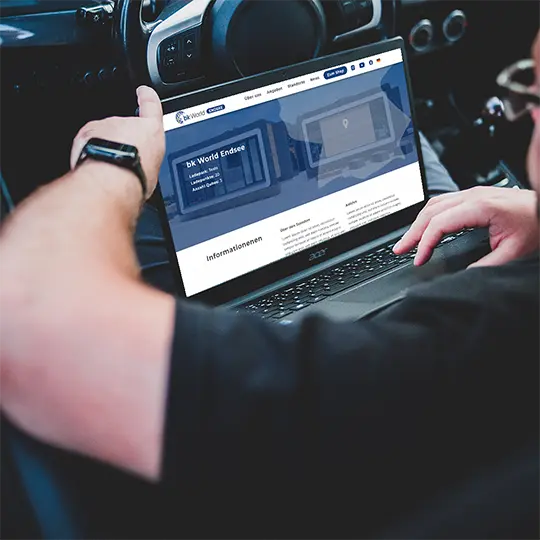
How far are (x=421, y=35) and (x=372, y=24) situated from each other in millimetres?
255

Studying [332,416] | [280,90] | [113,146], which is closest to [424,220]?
[280,90]

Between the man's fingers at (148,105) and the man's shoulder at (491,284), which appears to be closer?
the man's shoulder at (491,284)

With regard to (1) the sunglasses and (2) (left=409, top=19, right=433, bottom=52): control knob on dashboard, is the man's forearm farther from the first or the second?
(2) (left=409, top=19, right=433, bottom=52): control knob on dashboard

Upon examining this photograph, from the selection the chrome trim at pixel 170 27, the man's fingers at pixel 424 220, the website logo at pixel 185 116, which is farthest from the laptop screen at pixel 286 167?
the man's fingers at pixel 424 220

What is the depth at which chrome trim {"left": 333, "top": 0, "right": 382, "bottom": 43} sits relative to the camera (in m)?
1.35

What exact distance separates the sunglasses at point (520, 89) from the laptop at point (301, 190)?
373mm

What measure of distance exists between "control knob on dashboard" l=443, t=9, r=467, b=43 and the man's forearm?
1265 millimetres

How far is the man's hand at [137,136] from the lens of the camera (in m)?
0.83

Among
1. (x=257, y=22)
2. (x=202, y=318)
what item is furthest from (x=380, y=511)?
(x=257, y=22)

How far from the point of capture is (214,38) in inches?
46.9

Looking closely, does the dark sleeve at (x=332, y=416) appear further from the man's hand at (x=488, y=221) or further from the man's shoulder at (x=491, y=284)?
the man's hand at (x=488, y=221)

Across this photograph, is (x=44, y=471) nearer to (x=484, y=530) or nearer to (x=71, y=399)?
(x=71, y=399)

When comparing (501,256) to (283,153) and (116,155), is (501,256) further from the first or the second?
(116,155)

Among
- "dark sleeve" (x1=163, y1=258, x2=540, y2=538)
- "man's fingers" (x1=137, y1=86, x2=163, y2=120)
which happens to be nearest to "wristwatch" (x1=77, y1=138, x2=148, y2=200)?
"man's fingers" (x1=137, y1=86, x2=163, y2=120)
